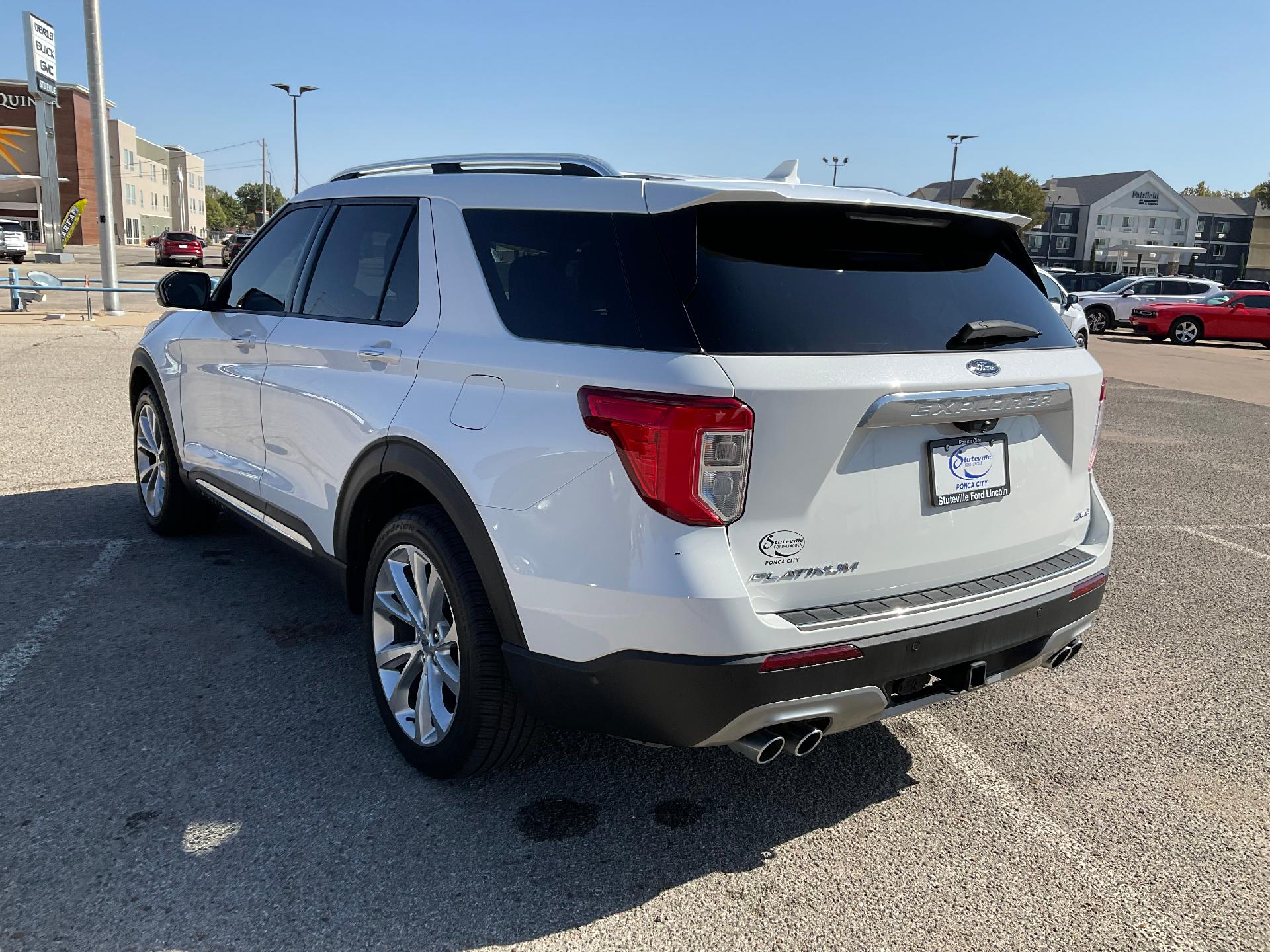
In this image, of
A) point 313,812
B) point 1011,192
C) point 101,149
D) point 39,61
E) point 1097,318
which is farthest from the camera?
point 1011,192

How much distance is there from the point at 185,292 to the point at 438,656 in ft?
8.60

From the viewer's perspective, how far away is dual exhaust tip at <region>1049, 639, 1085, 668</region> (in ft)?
10.0

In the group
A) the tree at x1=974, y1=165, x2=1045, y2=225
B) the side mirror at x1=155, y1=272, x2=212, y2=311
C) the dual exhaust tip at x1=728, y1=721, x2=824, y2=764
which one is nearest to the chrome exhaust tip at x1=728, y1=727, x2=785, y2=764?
the dual exhaust tip at x1=728, y1=721, x2=824, y2=764

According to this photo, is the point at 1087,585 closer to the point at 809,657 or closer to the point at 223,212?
the point at 809,657

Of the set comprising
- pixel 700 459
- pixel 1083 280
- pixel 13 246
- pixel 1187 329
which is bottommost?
pixel 1187 329

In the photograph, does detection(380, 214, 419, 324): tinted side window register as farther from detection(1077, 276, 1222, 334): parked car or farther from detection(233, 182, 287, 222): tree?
detection(233, 182, 287, 222): tree

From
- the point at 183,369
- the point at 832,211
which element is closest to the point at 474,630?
the point at 832,211

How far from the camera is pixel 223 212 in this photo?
163125 millimetres

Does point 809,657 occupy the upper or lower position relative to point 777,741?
upper

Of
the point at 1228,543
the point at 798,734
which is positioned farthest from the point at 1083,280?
the point at 798,734

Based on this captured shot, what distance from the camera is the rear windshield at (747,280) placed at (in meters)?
2.47

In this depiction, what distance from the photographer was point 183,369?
195 inches

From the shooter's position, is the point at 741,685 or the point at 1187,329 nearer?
the point at 741,685

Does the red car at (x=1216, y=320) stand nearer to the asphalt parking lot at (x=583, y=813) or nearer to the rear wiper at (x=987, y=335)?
the asphalt parking lot at (x=583, y=813)
